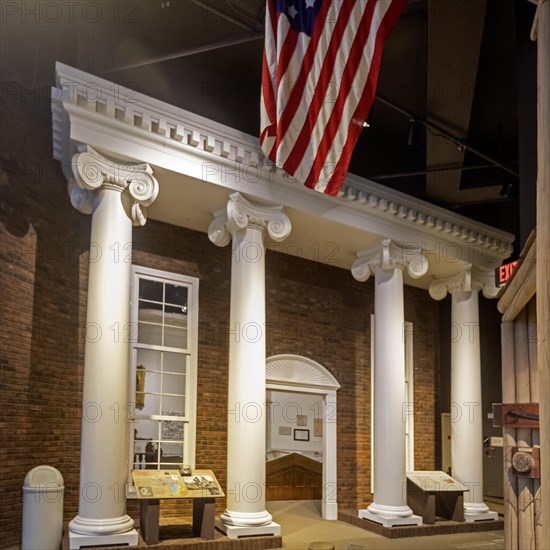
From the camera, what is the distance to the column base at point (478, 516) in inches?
487

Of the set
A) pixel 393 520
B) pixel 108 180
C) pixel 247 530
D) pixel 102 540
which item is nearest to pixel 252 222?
pixel 108 180

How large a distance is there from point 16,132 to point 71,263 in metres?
2.00

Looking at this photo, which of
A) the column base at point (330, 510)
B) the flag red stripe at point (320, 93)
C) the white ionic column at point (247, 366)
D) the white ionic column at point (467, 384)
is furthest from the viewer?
the white ionic column at point (467, 384)

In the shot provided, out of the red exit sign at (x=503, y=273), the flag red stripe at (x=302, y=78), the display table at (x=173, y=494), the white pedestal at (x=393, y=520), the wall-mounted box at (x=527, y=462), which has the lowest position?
the white pedestal at (x=393, y=520)

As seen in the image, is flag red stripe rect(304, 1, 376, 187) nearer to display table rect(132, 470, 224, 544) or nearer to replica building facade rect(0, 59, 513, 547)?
replica building facade rect(0, 59, 513, 547)

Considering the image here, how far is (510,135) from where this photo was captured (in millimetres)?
13773

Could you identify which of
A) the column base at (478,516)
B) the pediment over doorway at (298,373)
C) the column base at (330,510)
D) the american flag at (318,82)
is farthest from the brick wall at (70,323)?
the american flag at (318,82)

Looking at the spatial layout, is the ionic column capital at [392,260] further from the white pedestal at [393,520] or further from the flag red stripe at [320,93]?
the flag red stripe at [320,93]

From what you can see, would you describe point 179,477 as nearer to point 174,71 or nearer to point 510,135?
point 174,71

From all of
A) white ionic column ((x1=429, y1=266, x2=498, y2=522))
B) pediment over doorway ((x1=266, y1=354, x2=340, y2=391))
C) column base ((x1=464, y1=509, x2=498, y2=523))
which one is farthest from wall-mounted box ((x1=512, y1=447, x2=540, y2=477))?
white ionic column ((x1=429, y1=266, x2=498, y2=522))

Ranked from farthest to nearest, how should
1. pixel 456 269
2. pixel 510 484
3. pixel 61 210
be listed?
pixel 456 269, pixel 61 210, pixel 510 484

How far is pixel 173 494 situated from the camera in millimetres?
8914

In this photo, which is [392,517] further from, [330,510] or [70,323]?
[70,323]

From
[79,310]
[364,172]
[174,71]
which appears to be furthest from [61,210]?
[364,172]
